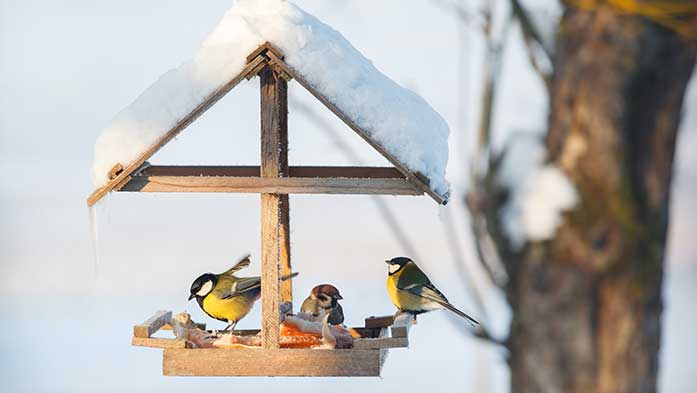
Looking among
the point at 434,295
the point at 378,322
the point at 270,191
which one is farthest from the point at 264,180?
the point at 434,295

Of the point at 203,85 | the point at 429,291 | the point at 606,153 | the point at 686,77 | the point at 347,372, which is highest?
the point at 203,85

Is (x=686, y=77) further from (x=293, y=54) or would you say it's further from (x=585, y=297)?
(x=293, y=54)

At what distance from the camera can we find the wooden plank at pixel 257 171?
5.38m

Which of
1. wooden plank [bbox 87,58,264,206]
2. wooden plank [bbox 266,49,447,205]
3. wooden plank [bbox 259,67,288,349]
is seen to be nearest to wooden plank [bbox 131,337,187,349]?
wooden plank [bbox 259,67,288,349]

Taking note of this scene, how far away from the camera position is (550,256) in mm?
2908

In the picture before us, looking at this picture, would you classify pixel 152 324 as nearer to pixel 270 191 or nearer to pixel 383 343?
pixel 270 191

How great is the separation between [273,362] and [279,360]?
0.03m

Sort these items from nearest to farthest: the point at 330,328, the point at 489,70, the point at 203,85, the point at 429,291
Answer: the point at 489,70 → the point at 203,85 → the point at 330,328 → the point at 429,291

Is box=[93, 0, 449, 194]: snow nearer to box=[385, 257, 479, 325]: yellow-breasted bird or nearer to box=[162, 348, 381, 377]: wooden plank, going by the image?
box=[162, 348, 381, 377]: wooden plank

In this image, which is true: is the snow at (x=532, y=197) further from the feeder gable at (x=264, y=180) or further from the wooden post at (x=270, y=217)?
the wooden post at (x=270, y=217)

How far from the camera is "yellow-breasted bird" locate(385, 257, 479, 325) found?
589 centimetres

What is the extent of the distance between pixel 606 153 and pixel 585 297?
414mm

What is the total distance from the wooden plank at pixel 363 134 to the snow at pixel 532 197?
1612 mm

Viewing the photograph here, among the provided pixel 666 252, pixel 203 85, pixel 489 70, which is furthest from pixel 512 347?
pixel 203 85
